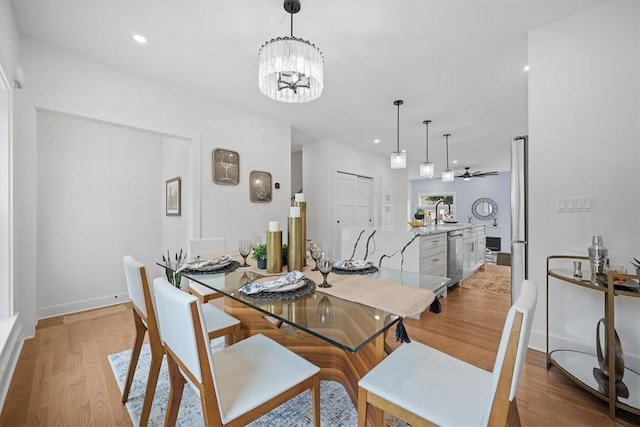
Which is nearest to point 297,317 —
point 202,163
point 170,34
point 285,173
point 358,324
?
point 358,324

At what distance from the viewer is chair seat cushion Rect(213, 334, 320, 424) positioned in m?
0.90

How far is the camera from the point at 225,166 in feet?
10.9

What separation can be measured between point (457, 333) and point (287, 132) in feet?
11.1

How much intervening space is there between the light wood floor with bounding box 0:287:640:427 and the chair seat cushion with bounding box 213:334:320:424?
836 millimetres

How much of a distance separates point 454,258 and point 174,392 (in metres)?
3.78

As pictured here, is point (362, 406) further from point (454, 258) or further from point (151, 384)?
point (454, 258)

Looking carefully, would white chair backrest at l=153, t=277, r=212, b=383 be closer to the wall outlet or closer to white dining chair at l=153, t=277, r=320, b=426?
white dining chair at l=153, t=277, r=320, b=426

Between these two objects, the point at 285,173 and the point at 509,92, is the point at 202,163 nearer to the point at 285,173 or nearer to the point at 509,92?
the point at 285,173

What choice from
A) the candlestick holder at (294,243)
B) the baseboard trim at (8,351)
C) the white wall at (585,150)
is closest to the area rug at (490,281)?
the white wall at (585,150)

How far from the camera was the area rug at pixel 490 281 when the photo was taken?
3.82 meters

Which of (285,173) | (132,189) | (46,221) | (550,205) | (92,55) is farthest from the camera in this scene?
(285,173)

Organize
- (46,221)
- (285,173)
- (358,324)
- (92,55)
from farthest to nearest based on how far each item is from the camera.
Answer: (285,173) → (46,221) → (92,55) → (358,324)

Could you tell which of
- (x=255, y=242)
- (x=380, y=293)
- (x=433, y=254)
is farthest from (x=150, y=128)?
(x=433, y=254)

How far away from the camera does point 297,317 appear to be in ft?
3.21
